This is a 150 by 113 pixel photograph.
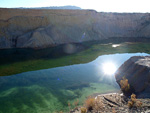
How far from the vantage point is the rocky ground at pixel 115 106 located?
17.3 feet

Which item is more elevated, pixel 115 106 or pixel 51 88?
pixel 115 106

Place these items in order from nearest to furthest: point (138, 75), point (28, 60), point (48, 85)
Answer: point (138, 75), point (48, 85), point (28, 60)

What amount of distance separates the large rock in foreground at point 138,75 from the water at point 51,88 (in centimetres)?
103

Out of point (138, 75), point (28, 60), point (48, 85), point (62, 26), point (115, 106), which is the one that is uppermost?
point (62, 26)

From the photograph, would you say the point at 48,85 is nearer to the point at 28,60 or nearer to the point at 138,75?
the point at 138,75

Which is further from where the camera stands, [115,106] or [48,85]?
[48,85]

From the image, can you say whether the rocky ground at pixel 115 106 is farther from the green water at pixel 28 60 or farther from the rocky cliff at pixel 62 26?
the rocky cliff at pixel 62 26

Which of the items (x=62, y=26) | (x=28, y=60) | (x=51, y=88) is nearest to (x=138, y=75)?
(x=51, y=88)

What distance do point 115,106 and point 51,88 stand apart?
409 centimetres

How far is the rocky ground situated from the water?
1.11 m

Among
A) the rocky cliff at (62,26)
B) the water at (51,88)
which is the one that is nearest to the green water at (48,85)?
the water at (51,88)

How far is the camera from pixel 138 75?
27.6 ft

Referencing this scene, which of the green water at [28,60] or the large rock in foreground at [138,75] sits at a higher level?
the large rock in foreground at [138,75]

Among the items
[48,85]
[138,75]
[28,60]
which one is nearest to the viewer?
[138,75]
